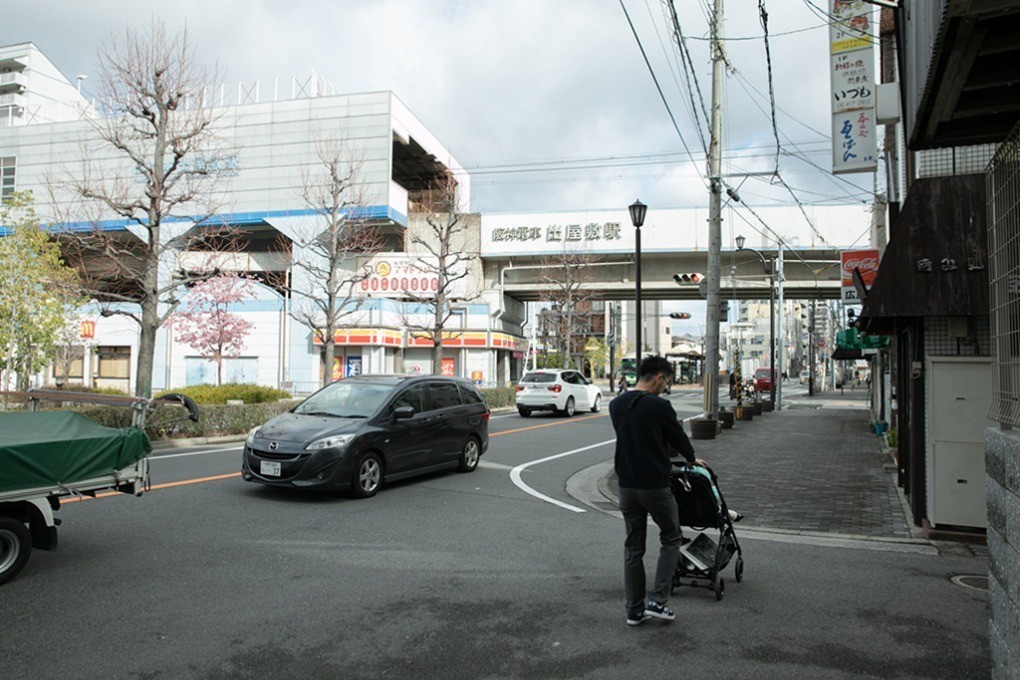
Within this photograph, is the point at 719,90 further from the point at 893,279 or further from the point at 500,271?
the point at 500,271

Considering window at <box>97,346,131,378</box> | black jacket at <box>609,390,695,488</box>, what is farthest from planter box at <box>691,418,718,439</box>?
window at <box>97,346,131,378</box>

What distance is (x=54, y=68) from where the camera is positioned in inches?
2689

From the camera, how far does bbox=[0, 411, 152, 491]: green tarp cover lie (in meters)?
5.18

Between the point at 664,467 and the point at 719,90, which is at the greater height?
the point at 719,90

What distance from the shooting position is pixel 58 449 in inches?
214

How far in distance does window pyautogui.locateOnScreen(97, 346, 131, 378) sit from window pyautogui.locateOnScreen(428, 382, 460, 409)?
44744 mm

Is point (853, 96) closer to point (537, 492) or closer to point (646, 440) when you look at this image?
point (537, 492)

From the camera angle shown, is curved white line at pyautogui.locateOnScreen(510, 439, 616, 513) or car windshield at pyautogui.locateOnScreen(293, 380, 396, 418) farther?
car windshield at pyautogui.locateOnScreen(293, 380, 396, 418)

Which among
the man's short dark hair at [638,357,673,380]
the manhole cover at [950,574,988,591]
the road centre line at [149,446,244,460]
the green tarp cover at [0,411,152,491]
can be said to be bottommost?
the road centre line at [149,446,244,460]

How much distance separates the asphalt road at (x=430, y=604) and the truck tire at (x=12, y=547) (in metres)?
0.13

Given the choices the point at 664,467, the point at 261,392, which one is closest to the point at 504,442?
the point at 261,392

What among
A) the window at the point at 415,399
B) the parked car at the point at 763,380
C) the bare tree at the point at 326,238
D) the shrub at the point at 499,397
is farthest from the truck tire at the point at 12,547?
the parked car at the point at 763,380

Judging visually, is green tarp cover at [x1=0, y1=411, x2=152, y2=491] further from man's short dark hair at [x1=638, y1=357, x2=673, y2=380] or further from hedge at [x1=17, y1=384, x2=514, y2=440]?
hedge at [x1=17, y1=384, x2=514, y2=440]

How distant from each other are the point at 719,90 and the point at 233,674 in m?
16.9
